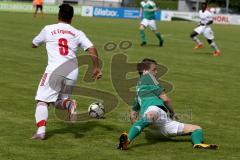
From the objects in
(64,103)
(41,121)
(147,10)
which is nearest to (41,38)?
(64,103)

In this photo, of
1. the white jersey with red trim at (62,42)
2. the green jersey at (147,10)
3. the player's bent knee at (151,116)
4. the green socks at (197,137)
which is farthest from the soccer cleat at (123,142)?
the green jersey at (147,10)

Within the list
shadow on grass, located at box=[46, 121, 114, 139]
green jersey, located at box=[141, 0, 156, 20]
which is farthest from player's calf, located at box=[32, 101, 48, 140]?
green jersey, located at box=[141, 0, 156, 20]

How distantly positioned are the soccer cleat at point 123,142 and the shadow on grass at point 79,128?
3.62 feet

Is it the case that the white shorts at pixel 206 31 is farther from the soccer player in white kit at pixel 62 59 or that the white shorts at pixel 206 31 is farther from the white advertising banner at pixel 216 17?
the white advertising banner at pixel 216 17

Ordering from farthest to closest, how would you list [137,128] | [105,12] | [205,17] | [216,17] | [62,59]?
[216,17]
[105,12]
[205,17]
[62,59]
[137,128]

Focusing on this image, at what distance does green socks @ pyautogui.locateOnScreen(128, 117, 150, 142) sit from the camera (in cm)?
841

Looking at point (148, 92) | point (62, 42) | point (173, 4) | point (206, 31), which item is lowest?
point (173, 4)

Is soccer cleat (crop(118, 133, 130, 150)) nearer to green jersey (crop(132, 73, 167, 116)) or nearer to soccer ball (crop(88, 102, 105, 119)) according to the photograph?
green jersey (crop(132, 73, 167, 116))

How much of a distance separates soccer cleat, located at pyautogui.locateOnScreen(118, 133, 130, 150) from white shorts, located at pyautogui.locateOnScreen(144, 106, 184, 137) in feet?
1.82

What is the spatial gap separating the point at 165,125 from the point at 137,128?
530mm

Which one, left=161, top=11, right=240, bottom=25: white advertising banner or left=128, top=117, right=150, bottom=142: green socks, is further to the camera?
left=161, top=11, right=240, bottom=25: white advertising banner

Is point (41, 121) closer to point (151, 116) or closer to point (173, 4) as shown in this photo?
point (151, 116)

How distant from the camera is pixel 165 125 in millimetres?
8734

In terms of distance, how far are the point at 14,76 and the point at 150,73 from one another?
7182 millimetres
